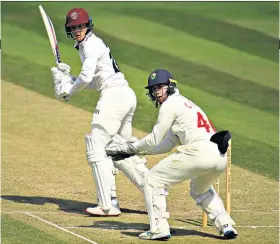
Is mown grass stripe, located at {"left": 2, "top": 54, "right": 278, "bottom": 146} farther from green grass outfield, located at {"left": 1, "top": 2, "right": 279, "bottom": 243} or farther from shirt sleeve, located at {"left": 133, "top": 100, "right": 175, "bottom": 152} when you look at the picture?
shirt sleeve, located at {"left": 133, "top": 100, "right": 175, "bottom": 152}

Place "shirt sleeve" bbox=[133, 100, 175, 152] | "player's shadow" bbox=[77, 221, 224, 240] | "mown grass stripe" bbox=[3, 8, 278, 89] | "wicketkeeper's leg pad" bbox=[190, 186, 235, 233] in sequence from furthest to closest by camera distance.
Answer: "mown grass stripe" bbox=[3, 8, 278, 89], "player's shadow" bbox=[77, 221, 224, 240], "wicketkeeper's leg pad" bbox=[190, 186, 235, 233], "shirt sleeve" bbox=[133, 100, 175, 152]

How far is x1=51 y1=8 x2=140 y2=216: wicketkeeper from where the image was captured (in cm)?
1264

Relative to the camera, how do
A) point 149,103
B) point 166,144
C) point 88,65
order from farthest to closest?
point 149,103
point 88,65
point 166,144

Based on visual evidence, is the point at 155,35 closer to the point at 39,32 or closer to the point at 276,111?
the point at 39,32

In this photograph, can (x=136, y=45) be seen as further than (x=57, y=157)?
Yes

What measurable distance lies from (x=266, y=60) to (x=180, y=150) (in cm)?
1158

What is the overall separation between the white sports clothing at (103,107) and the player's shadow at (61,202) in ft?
1.24

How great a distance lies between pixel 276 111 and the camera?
18.8 meters

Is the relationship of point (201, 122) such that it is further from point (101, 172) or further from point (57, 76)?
point (57, 76)

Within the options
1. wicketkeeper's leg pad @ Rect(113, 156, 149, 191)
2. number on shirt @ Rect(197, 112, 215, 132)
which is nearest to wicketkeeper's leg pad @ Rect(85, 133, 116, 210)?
wicketkeeper's leg pad @ Rect(113, 156, 149, 191)

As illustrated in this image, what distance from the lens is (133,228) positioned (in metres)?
11.8

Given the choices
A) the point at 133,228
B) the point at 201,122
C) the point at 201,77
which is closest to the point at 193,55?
the point at 201,77

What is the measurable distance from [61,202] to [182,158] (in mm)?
2912

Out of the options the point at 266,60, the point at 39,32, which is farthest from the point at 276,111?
the point at 39,32
